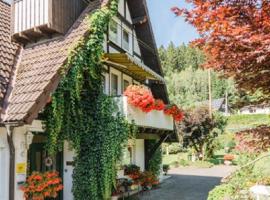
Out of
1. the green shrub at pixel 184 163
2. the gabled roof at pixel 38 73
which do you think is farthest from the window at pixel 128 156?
the green shrub at pixel 184 163

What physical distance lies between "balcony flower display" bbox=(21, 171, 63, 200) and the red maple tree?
6.14 m

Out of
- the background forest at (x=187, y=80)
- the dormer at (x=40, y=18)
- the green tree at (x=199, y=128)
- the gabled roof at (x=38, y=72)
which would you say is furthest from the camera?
the background forest at (x=187, y=80)

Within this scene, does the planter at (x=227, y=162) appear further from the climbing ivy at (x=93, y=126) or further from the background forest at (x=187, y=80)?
the background forest at (x=187, y=80)

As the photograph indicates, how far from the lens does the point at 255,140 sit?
7688 mm

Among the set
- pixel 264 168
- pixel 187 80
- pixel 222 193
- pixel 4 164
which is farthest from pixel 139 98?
pixel 187 80

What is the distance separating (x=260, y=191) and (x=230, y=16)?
5.29 m

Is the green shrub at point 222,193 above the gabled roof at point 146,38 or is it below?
below

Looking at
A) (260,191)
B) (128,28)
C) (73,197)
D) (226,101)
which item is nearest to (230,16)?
(260,191)

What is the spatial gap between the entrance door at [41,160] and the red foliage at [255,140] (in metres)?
7.09

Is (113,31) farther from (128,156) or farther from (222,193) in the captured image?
(222,193)

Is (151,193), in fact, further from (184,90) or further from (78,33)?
(184,90)

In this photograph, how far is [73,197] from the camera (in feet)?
41.8

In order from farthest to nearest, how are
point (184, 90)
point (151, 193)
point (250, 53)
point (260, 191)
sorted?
point (184, 90)
point (151, 193)
point (260, 191)
point (250, 53)

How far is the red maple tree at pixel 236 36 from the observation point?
6.05 m
